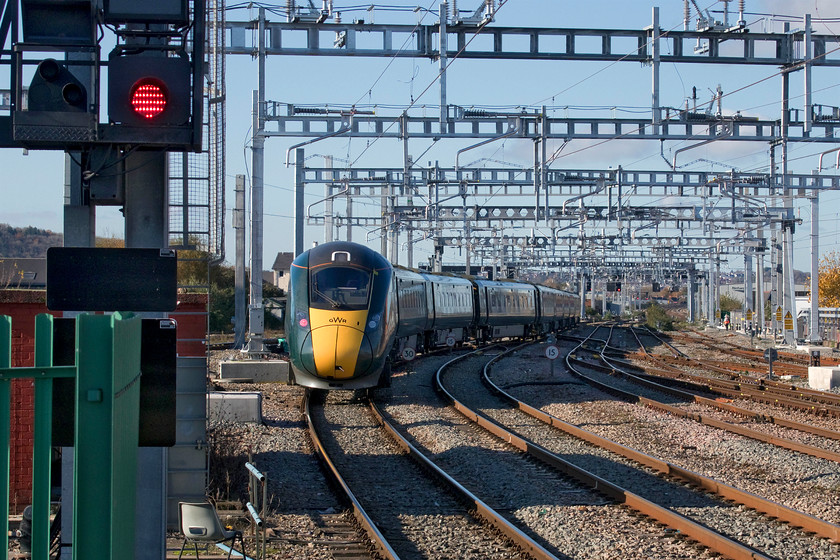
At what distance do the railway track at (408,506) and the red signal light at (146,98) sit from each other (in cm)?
386

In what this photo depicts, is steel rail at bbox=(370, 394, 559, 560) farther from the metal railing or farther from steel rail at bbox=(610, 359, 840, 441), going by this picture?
steel rail at bbox=(610, 359, 840, 441)

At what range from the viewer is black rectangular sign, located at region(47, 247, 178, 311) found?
5.07m

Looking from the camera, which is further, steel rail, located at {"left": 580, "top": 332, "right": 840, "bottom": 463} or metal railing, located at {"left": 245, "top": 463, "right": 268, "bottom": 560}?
steel rail, located at {"left": 580, "top": 332, "right": 840, "bottom": 463}

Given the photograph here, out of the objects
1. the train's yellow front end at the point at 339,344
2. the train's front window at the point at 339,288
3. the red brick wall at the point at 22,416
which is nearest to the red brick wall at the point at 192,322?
the red brick wall at the point at 22,416

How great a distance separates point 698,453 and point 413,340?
13.7 metres

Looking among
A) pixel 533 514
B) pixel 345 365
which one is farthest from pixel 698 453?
pixel 345 365

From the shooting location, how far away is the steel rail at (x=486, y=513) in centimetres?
740

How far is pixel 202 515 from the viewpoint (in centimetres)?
616

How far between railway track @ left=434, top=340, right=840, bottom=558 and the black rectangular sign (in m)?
4.86

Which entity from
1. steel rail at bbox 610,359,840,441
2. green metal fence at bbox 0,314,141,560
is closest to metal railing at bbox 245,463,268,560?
green metal fence at bbox 0,314,141,560

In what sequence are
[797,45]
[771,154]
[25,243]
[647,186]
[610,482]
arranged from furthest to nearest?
[25,243] < [647,186] < [771,154] < [797,45] < [610,482]

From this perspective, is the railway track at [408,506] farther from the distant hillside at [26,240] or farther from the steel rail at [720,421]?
the distant hillside at [26,240]

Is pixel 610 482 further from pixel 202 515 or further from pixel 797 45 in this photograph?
pixel 797 45

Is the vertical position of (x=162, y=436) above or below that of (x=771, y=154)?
below
